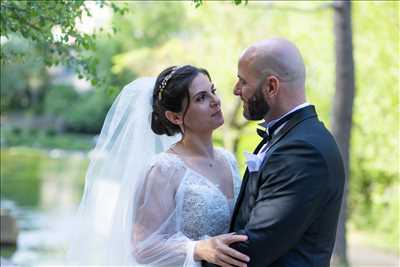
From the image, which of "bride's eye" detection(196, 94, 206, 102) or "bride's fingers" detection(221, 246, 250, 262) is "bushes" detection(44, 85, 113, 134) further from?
"bride's fingers" detection(221, 246, 250, 262)

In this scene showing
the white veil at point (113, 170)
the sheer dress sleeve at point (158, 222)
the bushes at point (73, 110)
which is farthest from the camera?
the bushes at point (73, 110)

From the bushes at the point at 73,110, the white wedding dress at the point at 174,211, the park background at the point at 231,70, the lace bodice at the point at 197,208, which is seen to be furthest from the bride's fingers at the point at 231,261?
the bushes at the point at 73,110

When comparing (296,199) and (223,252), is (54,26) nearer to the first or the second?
(223,252)

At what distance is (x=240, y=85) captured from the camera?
9.12 feet

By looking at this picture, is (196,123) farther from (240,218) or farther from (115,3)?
(115,3)

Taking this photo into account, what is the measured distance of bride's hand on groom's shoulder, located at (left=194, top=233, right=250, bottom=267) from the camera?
2654mm

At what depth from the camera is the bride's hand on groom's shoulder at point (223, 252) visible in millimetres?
2654

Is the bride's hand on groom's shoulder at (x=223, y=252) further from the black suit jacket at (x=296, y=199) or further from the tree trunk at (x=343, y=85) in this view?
the tree trunk at (x=343, y=85)

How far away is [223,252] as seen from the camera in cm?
274

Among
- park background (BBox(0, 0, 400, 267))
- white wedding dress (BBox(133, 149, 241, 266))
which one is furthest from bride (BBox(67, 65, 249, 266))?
park background (BBox(0, 0, 400, 267))

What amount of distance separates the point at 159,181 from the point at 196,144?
1.07 feet

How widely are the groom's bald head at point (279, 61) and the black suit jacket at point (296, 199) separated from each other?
138mm

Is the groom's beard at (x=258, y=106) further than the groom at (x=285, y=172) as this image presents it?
Yes

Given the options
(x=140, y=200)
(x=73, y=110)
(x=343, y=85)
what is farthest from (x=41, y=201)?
(x=73, y=110)
